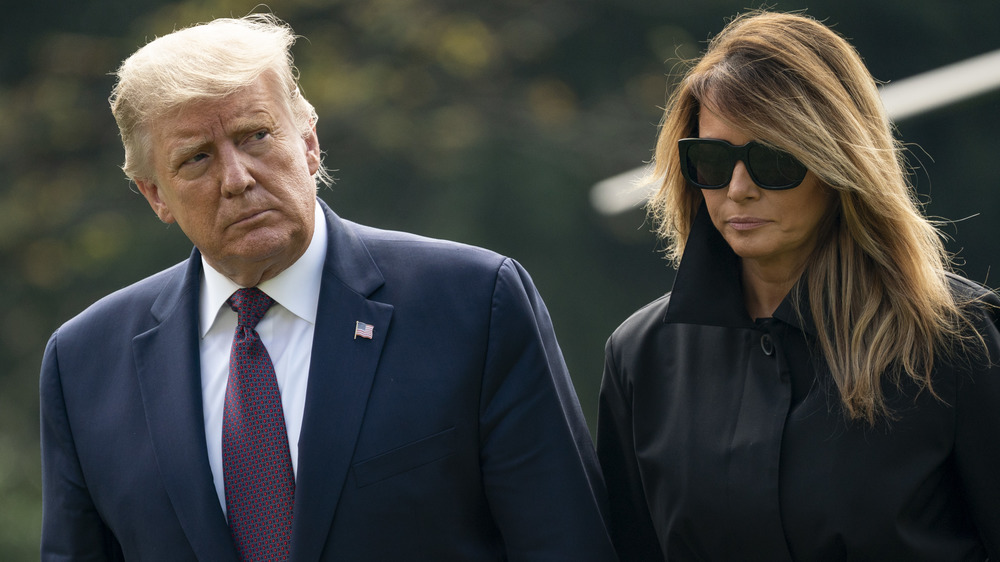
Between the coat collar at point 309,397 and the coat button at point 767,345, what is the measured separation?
0.74 meters

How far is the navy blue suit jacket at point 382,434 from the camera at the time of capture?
7.57 feet

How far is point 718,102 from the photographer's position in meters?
2.32

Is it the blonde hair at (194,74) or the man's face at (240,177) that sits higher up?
the blonde hair at (194,74)

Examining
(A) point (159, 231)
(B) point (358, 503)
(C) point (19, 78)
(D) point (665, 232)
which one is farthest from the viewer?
(C) point (19, 78)

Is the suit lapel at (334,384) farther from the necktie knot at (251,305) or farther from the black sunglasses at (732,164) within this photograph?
the black sunglasses at (732,164)

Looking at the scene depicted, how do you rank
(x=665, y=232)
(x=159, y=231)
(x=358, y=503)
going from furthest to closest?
1. (x=159, y=231)
2. (x=665, y=232)
3. (x=358, y=503)

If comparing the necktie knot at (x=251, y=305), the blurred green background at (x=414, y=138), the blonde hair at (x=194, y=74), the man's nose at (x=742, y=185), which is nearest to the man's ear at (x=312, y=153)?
the blonde hair at (x=194, y=74)

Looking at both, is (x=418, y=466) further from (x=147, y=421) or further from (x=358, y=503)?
(x=147, y=421)

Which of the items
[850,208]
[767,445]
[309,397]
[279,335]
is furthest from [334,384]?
[850,208]


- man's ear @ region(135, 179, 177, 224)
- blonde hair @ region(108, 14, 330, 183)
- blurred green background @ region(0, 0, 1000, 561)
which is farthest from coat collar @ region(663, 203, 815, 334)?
blurred green background @ region(0, 0, 1000, 561)

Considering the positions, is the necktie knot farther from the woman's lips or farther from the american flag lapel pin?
the woman's lips

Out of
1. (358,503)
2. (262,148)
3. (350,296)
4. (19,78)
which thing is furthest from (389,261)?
(19,78)

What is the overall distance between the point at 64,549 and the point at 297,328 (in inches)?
26.9

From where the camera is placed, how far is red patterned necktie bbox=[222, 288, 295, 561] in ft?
7.61
